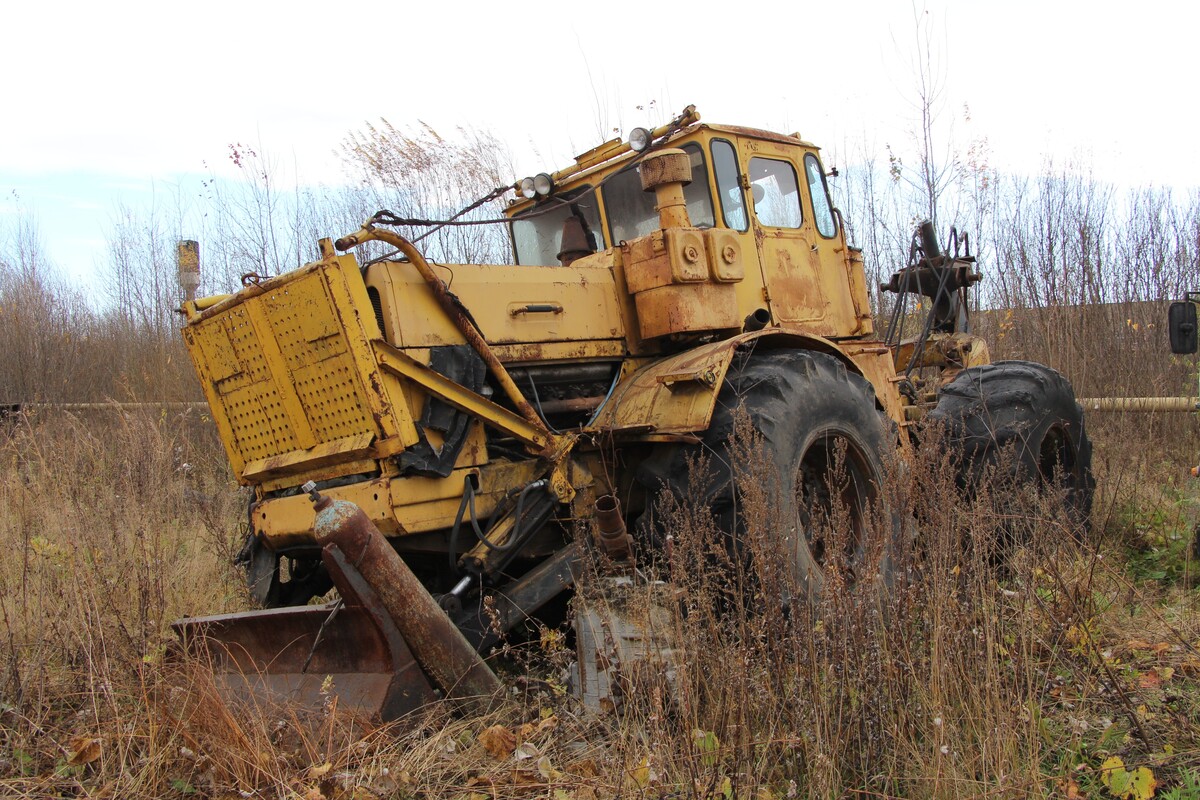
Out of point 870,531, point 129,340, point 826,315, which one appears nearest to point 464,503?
point 870,531

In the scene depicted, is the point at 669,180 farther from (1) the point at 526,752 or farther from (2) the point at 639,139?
(1) the point at 526,752

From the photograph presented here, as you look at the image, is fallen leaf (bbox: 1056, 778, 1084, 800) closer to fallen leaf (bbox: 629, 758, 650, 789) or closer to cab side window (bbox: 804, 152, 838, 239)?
fallen leaf (bbox: 629, 758, 650, 789)

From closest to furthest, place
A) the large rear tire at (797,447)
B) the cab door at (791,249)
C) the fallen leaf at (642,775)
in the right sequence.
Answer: the fallen leaf at (642,775)
the large rear tire at (797,447)
the cab door at (791,249)

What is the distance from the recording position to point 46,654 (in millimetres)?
3867

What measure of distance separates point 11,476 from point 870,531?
6.83 m

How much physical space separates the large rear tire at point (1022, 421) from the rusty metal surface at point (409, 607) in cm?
324

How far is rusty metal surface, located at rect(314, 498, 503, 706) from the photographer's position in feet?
10.3

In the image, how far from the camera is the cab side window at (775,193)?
516cm

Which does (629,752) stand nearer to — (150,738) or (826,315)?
(150,738)

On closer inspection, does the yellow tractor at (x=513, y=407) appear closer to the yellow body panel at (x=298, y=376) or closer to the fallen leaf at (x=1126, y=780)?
the yellow body panel at (x=298, y=376)

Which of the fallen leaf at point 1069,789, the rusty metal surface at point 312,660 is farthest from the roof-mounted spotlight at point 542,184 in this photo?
the fallen leaf at point 1069,789

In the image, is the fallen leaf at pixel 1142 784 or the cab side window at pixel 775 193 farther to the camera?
the cab side window at pixel 775 193

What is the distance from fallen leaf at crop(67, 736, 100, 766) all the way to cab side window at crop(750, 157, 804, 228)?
383 cm

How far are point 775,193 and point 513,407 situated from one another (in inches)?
83.7
